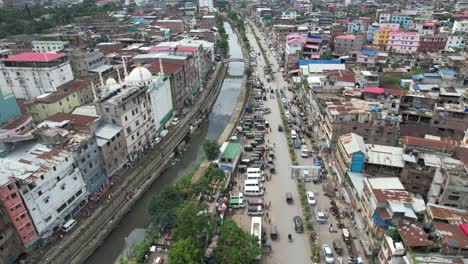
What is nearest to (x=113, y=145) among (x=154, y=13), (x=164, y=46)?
(x=164, y=46)

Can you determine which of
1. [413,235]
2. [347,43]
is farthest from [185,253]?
[347,43]

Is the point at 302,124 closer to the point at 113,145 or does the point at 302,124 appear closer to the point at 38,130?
the point at 113,145

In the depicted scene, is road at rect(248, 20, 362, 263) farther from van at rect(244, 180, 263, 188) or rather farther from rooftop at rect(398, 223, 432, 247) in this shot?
rooftop at rect(398, 223, 432, 247)

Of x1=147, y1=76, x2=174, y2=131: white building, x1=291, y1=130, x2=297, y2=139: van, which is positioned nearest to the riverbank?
x1=291, y1=130, x2=297, y2=139: van

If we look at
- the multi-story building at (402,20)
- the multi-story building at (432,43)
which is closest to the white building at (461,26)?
the multi-story building at (432,43)

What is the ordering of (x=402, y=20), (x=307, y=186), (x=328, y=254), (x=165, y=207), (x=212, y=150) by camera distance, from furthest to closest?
(x=402, y=20) → (x=212, y=150) → (x=307, y=186) → (x=165, y=207) → (x=328, y=254)

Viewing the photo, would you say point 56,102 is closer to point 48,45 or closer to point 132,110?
point 132,110
